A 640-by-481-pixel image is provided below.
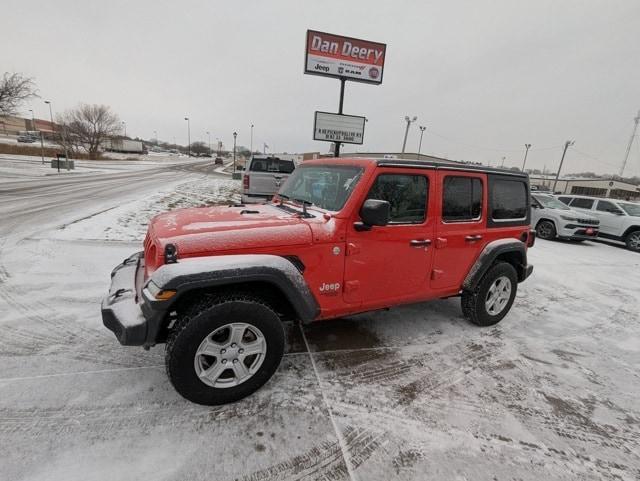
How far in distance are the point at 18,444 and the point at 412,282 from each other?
3144mm

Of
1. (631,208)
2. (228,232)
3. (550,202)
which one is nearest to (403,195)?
(228,232)

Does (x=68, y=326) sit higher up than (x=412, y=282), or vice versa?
(x=412, y=282)

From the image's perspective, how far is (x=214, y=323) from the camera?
88.1 inches

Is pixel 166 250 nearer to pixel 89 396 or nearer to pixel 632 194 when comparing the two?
pixel 89 396

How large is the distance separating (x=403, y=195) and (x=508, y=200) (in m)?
1.73

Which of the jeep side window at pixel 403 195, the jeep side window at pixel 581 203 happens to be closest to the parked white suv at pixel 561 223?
the jeep side window at pixel 581 203

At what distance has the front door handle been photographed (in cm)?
310

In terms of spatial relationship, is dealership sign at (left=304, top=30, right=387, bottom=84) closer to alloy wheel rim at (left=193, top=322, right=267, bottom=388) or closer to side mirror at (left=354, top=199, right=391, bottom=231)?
side mirror at (left=354, top=199, right=391, bottom=231)

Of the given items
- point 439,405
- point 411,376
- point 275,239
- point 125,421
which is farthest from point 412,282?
point 125,421

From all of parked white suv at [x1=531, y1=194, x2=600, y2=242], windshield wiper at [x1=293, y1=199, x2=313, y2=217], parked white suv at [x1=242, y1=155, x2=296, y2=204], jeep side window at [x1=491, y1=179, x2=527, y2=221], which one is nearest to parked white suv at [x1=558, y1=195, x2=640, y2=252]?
parked white suv at [x1=531, y1=194, x2=600, y2=242]

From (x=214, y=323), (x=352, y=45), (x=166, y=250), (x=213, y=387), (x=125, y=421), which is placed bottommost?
(x=125, y=421)

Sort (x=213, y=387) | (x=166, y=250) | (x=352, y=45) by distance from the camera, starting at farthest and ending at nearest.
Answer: (x=352, y=45) → (x=213, y=387) → (x=166, y=250)

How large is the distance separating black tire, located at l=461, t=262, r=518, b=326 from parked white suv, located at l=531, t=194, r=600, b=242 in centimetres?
834

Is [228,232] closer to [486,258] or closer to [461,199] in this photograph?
[461,199]
